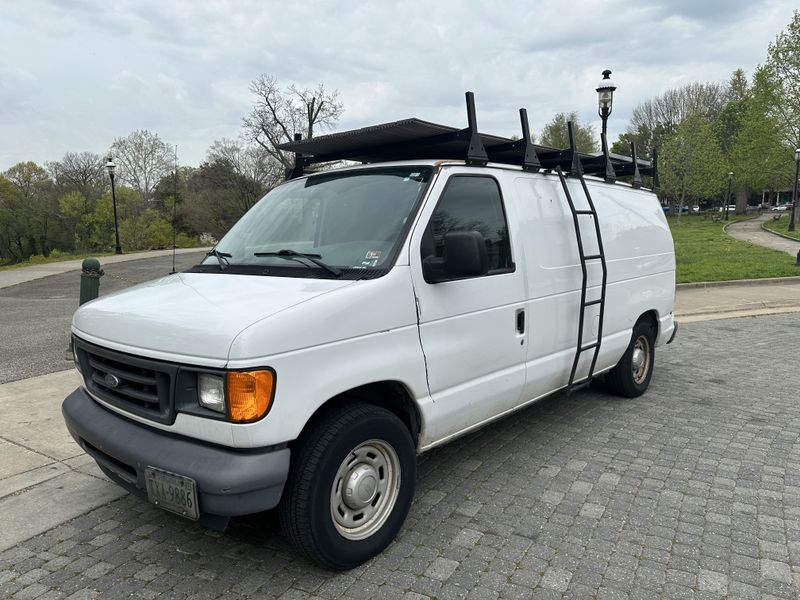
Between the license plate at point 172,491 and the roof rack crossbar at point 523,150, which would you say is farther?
the roof rack crossbar at point 523,150

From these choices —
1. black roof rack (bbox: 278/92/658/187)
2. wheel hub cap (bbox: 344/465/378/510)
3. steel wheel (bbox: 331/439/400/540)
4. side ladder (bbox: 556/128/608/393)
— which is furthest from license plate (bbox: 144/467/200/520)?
side ladder (bbox: 556/128/608/393)

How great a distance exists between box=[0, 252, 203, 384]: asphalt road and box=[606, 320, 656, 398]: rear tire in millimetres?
4451

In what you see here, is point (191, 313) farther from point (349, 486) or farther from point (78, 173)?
point (78, 173)

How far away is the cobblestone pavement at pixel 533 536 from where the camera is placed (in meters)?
2.82

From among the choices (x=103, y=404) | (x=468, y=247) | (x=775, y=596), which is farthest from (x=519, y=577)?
(x=103, y=404)

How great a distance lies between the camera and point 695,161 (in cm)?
5169

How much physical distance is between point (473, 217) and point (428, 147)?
75 centimetres

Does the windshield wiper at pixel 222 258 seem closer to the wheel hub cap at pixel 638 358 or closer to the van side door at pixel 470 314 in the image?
the van side door at pixel 470 314

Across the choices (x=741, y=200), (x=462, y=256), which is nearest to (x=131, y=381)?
(x=462, y=256)

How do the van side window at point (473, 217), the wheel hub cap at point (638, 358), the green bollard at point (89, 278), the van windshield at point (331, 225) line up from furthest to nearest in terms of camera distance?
the green bollard at point (89, 278), the wheel hub cap at point (638, 358), the van side window at point (473, 217), the van windshield at point (331, 225)

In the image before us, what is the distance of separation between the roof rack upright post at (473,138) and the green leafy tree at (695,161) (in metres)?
55.4

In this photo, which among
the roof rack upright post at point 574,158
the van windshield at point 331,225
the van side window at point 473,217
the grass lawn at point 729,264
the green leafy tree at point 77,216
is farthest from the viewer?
the green leafy tree at point 77,216

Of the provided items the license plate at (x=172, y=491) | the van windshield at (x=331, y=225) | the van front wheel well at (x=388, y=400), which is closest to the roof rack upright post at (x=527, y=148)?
the van windshield at (x=331, y=225)

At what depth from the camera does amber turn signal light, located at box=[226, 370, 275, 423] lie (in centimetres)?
241
